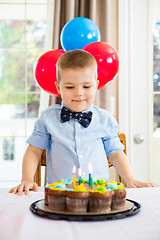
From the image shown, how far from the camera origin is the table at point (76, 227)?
674 millimetres

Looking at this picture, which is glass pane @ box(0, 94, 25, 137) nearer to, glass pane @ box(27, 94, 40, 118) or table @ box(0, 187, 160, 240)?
glass pane @ box(27, 94, 40, 118)

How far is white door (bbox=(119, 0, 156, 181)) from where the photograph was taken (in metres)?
2.96

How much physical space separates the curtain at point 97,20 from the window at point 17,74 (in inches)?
12.7

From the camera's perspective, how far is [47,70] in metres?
2.10

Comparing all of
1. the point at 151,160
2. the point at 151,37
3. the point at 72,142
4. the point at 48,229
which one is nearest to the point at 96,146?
the point at 72,142

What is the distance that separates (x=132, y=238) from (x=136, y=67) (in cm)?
252

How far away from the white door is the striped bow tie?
1.37 metres

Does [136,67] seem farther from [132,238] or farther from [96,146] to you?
[132,238]

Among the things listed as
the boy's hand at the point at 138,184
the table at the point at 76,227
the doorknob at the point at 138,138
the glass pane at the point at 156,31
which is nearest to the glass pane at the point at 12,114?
the doorknob at the point at 138,138

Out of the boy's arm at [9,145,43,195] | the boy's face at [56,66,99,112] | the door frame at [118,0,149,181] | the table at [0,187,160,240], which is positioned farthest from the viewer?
the door frame at [118,0,149,181]

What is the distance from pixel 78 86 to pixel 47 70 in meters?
0.70

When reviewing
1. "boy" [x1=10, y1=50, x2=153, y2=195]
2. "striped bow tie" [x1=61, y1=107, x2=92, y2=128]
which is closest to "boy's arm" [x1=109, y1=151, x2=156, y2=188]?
"boy" [x1=10, y1=50, x2=153, y2=195]

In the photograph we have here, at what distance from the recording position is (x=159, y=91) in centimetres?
309

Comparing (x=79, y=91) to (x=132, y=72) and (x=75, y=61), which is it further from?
(x=132, y=72)
